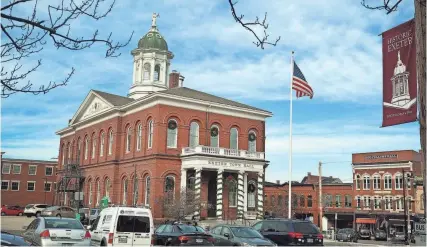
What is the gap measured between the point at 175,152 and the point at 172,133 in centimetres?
185

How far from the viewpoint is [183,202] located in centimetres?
3966

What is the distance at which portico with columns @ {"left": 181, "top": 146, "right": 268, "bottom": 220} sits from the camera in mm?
43125

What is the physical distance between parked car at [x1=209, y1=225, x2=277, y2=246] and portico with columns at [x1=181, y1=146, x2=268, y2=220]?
21677 mm

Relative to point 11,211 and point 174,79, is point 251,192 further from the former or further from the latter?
point 11,211

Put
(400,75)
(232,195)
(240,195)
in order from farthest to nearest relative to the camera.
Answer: (232,195)
(240,195)
(400,75)

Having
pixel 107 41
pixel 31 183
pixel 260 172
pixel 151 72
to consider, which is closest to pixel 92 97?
pixel 151 72

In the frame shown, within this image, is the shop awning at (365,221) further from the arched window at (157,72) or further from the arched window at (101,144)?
the arched window at (101,144)

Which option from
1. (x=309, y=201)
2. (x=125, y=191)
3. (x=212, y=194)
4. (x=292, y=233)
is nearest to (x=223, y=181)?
(x=212, y=194)

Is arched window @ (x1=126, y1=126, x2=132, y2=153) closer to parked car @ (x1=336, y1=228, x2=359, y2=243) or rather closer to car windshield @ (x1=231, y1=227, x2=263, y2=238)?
parked car @ (x1=336, y1=228, x2=359, y2=243)

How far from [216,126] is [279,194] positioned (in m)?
38.2

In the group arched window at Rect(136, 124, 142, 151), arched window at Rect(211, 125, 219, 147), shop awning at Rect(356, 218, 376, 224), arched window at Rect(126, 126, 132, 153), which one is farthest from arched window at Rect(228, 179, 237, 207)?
shop awning at Rect(356, 218, 376, 224)

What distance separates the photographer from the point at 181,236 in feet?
58.4

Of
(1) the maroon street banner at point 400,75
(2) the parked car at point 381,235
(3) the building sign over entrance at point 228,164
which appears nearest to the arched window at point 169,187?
(3) the building sign over entrance at point 228,164

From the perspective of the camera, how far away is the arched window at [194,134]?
155 ft
